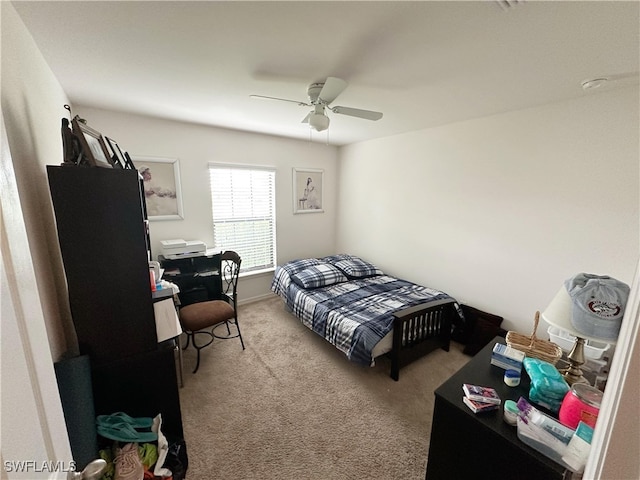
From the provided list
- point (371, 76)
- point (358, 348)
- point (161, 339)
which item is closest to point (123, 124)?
point (161, 339)

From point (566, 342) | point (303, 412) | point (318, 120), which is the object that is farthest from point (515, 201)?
point (303, 412)

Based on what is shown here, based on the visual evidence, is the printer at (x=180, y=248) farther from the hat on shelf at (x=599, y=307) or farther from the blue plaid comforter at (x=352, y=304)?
the hat on shelf at (x=599, y=307)

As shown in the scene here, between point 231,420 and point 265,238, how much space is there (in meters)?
Result: 2.47

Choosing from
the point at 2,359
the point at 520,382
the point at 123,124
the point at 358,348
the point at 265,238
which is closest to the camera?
the point at 2,359

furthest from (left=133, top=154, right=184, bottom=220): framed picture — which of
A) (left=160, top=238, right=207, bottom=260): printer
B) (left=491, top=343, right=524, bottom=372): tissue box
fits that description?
(left=491, top=343, right=524, bottom=372): tissue box

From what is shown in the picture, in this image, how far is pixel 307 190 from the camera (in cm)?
407

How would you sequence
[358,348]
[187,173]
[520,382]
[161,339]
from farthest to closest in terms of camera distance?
[187,173] < [358,348] < [161,339] < [520,382]

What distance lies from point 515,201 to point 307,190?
271 cm

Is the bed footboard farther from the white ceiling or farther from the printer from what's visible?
the printer

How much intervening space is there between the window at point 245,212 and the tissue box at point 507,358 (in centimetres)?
305

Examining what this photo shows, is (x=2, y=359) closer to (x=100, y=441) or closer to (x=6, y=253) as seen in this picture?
(x=6, y=253)

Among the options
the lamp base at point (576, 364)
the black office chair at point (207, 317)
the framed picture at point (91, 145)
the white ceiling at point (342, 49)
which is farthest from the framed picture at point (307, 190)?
the lamp base at point (576, 364)

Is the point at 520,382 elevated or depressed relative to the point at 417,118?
depressed

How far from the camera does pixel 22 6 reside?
110 cm
